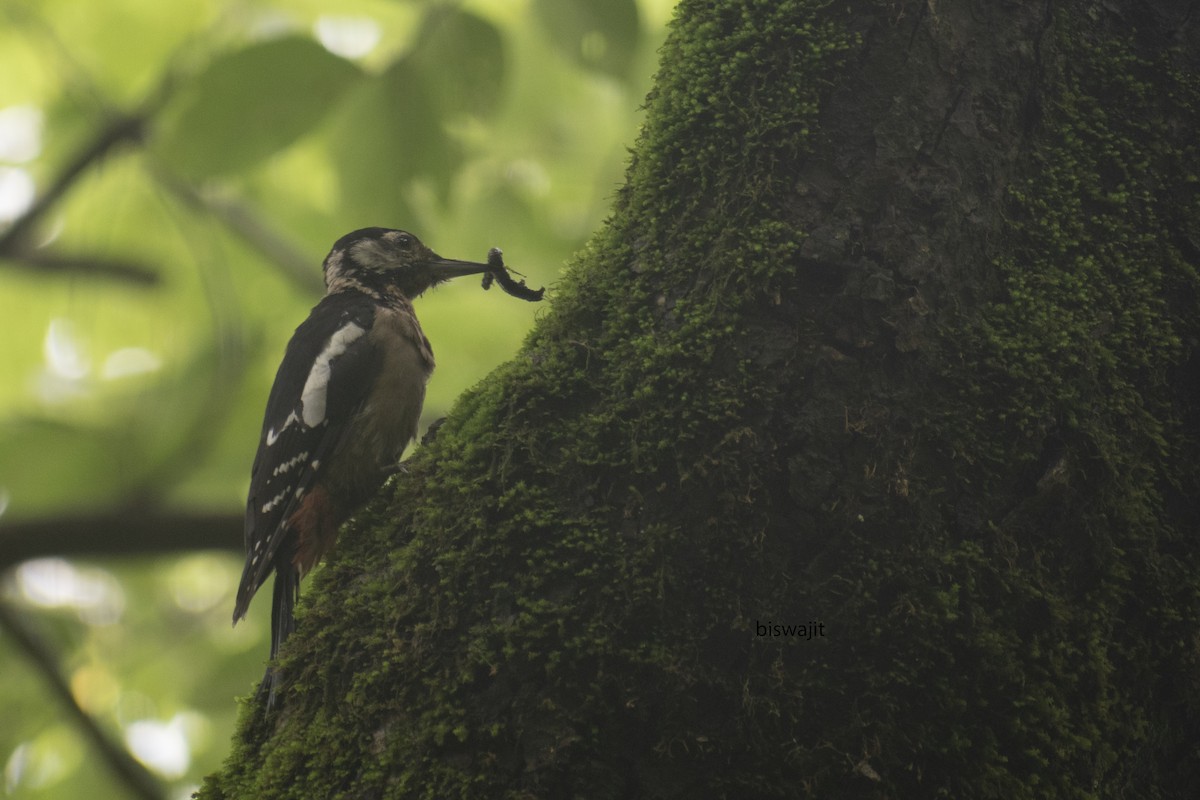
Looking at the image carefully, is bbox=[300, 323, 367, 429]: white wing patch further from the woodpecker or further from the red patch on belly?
the red patch on belly

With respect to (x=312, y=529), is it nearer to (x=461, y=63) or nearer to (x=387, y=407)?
(x=387, y=407)

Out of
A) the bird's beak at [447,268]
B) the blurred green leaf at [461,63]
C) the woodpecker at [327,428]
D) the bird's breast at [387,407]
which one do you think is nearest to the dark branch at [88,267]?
the woodpecker at [327,428]

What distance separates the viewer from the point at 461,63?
2.77 m

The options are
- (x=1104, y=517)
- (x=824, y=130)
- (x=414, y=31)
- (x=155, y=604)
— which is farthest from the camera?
(x=155, y=604)

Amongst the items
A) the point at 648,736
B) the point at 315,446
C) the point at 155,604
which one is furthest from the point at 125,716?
the point at 648,736

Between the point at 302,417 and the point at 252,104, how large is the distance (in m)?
1.18

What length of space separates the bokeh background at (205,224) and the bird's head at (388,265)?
15cm

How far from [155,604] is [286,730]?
4.44 meters

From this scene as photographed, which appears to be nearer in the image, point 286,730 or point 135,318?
point 286,730

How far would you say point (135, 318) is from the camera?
13.7ft

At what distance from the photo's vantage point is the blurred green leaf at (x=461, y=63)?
2.75 meters

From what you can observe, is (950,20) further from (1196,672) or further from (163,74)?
(163,74)

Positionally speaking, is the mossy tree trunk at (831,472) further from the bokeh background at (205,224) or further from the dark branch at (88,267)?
the dark branch at (88,267)

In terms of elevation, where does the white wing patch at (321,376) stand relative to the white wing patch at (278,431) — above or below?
above
